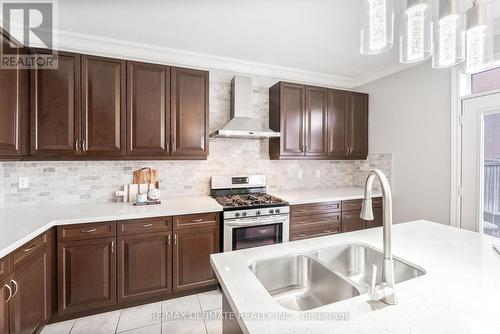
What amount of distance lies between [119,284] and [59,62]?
6.71 feet

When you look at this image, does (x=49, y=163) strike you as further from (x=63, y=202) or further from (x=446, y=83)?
(x=446, y=83)

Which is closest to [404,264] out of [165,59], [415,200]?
[415,200]

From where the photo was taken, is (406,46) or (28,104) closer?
(406,46)

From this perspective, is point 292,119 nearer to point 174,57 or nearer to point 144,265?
point 174,57

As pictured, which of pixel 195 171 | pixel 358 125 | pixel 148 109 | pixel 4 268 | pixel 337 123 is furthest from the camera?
pixel 358 125

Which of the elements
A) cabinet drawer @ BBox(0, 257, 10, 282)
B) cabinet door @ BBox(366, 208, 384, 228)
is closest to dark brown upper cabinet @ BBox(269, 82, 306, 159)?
cabinet door @ BBox(366, 208, 384, 228)

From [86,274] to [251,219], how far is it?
151 cm

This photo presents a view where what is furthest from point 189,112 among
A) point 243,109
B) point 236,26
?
point 236,26

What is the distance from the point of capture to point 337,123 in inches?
132

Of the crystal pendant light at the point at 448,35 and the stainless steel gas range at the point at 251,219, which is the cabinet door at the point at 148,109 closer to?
the stainless steel gas range at the point at 251,219

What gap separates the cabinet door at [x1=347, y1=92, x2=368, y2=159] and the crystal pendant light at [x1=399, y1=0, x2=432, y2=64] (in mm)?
2430

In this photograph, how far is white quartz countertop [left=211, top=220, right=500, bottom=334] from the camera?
0.73 metres

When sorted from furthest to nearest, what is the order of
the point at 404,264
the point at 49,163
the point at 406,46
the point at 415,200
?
the point at 415,200 → the point at 49,163 → the point at 404,264 → the point at 406,46

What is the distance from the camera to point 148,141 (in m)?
2.40
